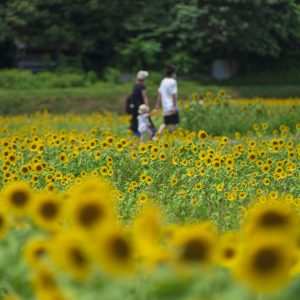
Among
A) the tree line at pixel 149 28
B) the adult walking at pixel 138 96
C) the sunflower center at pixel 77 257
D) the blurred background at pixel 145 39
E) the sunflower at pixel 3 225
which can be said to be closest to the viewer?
the sunflower center at pixel 77 257

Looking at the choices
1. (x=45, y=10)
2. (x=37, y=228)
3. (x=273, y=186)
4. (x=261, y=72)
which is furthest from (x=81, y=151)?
(x=261, y=72)

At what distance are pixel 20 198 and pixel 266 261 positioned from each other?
1.16 metres

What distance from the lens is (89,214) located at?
102 inches

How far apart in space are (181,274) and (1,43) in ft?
90.8

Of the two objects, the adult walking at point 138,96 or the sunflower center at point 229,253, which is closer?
the sunflower center at point 229,253

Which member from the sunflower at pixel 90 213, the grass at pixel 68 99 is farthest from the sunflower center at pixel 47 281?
the grass at pixel 68 99

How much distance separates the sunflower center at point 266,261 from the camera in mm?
2236

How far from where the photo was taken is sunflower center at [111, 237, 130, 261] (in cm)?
239

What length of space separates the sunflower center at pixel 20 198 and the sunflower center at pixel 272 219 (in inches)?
36.3

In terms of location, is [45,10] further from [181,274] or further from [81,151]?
[181,274]

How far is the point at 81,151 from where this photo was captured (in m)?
9.05

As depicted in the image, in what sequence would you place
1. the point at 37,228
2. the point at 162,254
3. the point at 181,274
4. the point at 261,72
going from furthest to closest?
the point at 261,72 → the point at 37,228 → the point at 162,254 → the point at 181,274

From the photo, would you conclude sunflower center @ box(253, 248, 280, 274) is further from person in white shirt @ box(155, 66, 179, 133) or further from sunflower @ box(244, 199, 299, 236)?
person in white shirt @ box(155, 66, 179, 133)

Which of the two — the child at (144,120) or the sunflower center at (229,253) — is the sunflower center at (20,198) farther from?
the child at (144,120)
